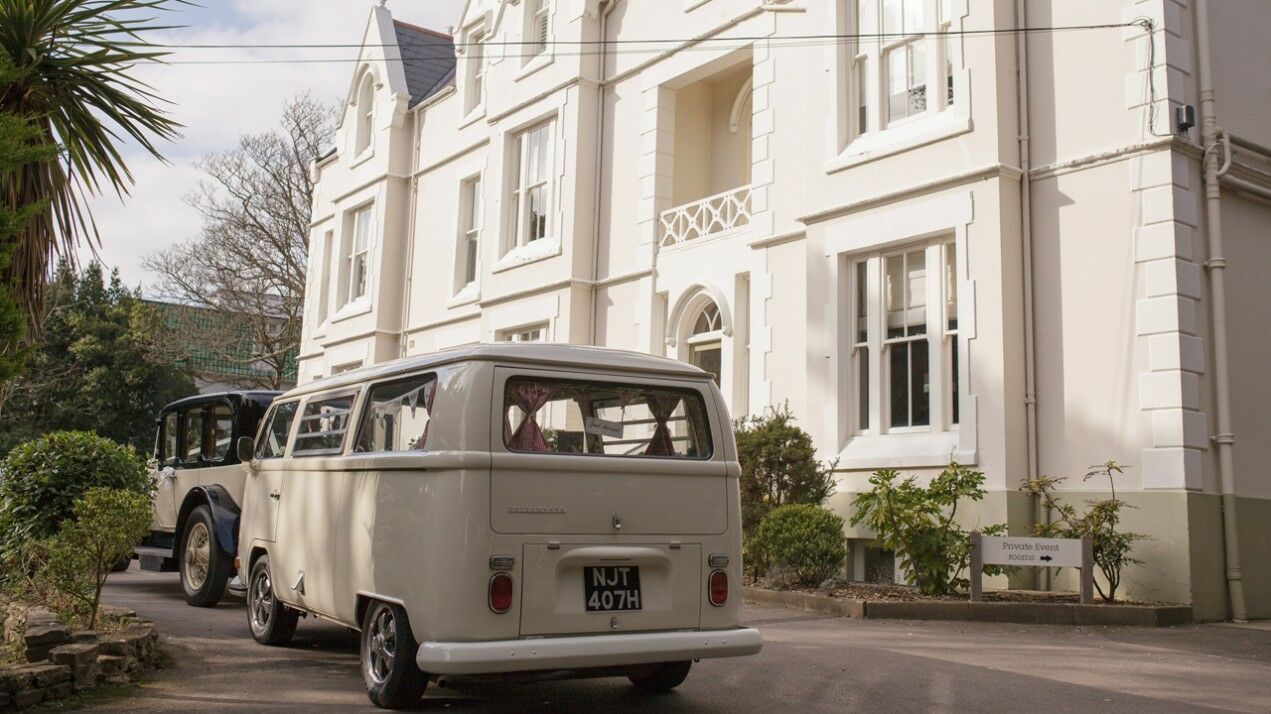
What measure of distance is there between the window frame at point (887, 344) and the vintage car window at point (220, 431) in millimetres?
6932

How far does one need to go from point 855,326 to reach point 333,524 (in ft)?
27.1

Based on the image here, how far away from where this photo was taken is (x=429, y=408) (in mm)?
6246

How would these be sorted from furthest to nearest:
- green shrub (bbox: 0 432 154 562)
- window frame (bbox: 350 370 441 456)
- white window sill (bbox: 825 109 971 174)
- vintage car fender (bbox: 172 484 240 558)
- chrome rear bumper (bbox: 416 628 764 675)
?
white window sill (bbox: 825 109 971 174)
vintage car fender (bbox: 172 484 240 558)
green shrub (bbox: 0 432 154 562)
window frame (bbox: 350 370 441 456)
chrome rear bumper (bbox: 416 628 764 675)

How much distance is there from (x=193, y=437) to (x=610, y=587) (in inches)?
290

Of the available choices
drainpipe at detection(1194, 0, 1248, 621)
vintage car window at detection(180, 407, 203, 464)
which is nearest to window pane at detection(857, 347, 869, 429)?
drainpipe at detection(1194, 0, 1248, 621)

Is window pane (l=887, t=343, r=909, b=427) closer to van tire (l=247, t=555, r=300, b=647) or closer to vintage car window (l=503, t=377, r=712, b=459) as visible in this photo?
vintage car window (l=503, t=377, r=712, b=459)

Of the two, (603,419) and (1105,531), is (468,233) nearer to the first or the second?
(1105,531)

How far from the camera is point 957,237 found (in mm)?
12570

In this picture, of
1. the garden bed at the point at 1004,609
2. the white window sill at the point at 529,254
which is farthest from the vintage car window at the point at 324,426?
the white window sill at the point at 529,254

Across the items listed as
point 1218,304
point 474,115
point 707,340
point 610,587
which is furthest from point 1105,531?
point 474,115

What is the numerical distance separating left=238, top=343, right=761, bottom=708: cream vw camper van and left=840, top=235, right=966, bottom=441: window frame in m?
6.53

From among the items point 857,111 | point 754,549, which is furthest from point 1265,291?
point 754,549

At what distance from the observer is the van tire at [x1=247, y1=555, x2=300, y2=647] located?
26.8ft

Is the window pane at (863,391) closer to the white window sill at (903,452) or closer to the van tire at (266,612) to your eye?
the white window sill at (903,452)
